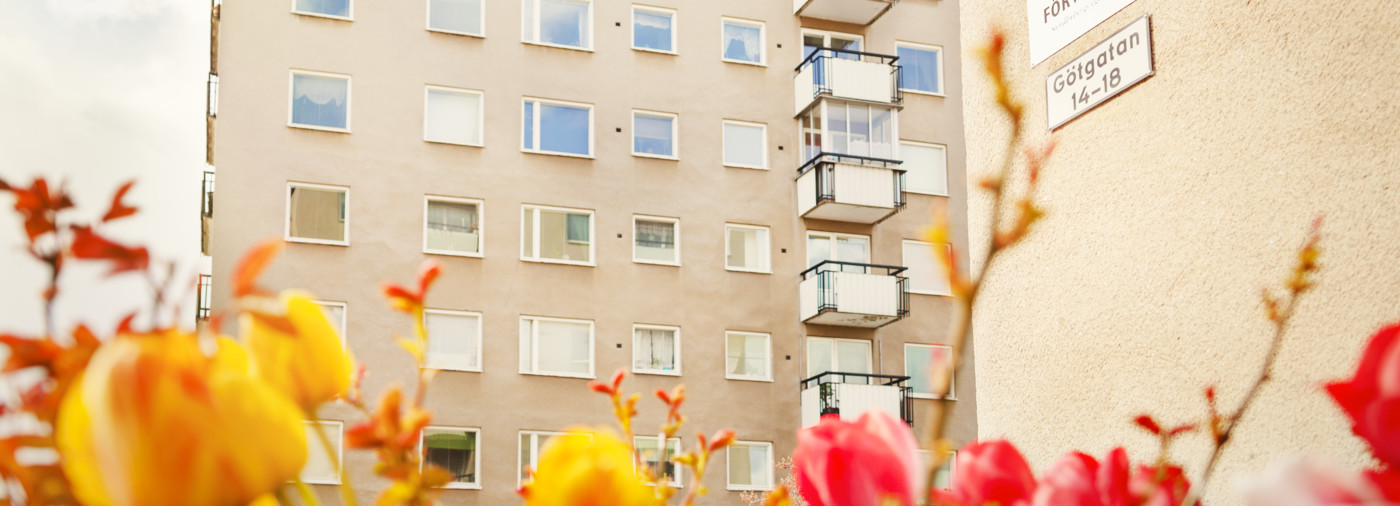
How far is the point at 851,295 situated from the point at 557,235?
4122 mm

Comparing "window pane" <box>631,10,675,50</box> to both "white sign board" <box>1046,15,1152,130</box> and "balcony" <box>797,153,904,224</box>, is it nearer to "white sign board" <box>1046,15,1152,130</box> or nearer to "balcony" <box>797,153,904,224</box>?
"balcony" <box>797,153,904,224</box>

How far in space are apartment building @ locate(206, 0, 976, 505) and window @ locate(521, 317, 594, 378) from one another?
4 centimetres

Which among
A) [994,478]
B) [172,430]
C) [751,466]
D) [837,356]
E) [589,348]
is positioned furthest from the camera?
[837,356]

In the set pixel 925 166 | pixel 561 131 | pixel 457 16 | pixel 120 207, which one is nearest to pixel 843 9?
pixel 925 166

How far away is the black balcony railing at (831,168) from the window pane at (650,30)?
2.66 metres

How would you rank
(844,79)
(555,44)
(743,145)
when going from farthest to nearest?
(743,145) → (844,79) → (555,44)

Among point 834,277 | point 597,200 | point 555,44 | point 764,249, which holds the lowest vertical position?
point 834,277

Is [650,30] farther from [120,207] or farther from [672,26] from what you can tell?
[120,207]

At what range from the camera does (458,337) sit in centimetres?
1619

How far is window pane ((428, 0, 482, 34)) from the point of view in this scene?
17.0 meters

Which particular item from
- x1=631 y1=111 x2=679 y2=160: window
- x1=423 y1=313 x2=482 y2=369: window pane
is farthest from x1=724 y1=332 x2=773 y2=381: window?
x1=423 y1=313 x2=482 y2=369: window pane

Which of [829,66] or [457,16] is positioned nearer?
[457,16]

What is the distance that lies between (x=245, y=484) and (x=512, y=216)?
1654 cm

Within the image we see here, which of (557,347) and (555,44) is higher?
(555,44)
